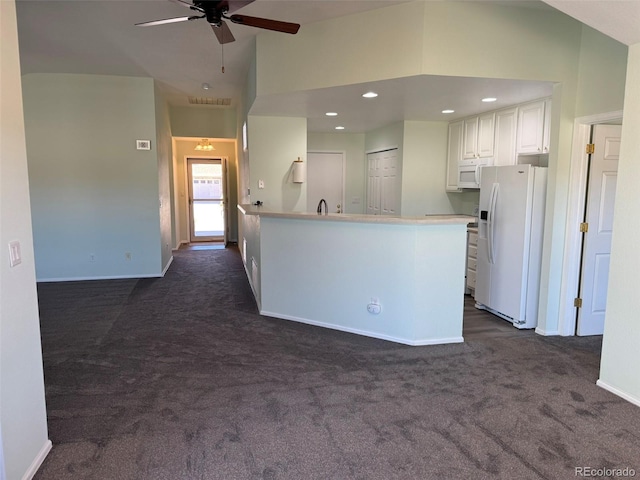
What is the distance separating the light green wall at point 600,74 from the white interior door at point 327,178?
176 inches

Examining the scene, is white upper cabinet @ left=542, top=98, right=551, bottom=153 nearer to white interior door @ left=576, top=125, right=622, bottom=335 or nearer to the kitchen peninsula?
white interior door @ left=576, top=125, right=622, bottom=335

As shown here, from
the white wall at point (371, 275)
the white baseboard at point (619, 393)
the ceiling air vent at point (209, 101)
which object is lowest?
the white baseboard at point (619, 393)

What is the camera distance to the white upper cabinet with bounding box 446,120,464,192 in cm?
557

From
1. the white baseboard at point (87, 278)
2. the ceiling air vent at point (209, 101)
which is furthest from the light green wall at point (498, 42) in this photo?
the ceiling air vent at point (209, 101)

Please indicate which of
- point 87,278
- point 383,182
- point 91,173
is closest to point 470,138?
point 383,182

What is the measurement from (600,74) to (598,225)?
4.20 ft

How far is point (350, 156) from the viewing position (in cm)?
757

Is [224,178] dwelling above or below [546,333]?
above

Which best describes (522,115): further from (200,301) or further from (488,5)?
(200,301)

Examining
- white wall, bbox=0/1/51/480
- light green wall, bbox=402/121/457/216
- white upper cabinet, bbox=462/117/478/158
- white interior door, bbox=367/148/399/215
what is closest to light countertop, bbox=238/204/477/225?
white upper cabinet, bbox=462/117/478/158

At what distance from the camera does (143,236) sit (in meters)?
5.98

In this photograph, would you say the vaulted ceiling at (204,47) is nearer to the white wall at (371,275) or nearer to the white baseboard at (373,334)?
the white wall at (371,275)

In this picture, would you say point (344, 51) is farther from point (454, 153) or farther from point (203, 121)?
→ point (203, 121)

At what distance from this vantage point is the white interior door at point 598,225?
3561mm
